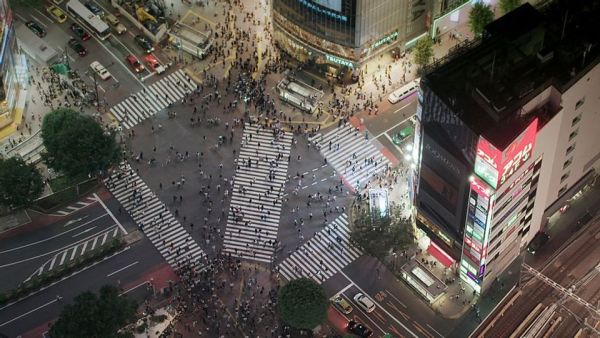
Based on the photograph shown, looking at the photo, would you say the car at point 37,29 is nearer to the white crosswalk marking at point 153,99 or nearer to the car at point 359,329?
the white crosswalk marking at point 153,99

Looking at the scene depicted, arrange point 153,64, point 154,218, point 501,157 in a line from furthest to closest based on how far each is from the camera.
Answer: point 153,64 < point 154,218 < point 501,157

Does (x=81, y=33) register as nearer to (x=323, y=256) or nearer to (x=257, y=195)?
(x=257, y=195)

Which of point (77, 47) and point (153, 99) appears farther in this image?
point (77, 47)

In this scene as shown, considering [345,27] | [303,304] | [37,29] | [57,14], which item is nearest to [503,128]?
[303,304]

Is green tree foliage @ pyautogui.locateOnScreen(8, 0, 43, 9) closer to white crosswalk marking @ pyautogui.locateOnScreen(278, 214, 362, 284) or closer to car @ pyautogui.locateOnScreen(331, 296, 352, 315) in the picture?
white crosswalk marking @ pyautogui.locateOnScreen(278, 214, 362, 284)

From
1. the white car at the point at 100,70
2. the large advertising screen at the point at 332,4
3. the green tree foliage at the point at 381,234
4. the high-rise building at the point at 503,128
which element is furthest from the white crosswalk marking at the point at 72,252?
the large advertising screen at the point at 332,4

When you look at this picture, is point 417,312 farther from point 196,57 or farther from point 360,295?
point 196,57
